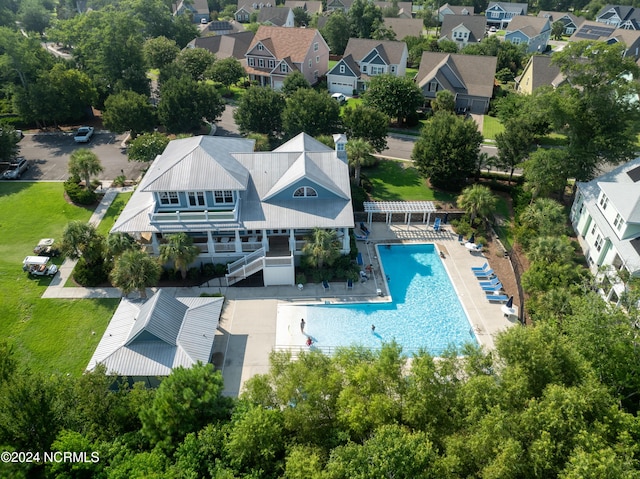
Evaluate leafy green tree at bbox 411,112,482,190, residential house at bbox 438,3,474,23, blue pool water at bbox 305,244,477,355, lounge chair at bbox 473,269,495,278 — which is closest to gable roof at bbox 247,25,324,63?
leafy green tree at bbox 411,112,482,190

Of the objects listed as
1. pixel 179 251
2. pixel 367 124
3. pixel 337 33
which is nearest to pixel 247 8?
pixel 337 33

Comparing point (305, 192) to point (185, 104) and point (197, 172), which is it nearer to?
point (197, 172)

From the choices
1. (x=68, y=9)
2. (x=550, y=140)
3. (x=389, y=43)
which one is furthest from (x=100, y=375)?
(x=68, y=9)

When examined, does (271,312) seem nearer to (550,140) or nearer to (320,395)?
(320,395)

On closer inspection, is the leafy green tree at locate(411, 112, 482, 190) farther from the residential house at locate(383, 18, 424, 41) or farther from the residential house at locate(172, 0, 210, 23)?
the residential house at locate(172, 0, 210, 23)

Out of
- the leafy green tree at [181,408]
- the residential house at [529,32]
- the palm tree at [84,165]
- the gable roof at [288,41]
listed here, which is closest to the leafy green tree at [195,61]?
the gable roof at [288,41]

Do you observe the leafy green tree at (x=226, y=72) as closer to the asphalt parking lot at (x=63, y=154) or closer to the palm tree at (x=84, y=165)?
the asphalt parking lot at (x=63, y=154)

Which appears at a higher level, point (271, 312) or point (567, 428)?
point (567, 428)
